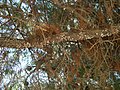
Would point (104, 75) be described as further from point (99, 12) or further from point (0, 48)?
point (0, 48)

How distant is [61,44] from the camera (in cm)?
153

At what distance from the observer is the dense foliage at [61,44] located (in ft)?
4.63

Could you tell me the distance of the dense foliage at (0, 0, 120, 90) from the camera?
1.41 metres

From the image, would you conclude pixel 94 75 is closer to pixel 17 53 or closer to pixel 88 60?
pixel 88 60

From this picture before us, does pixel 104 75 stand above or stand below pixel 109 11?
below

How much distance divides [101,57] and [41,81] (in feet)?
1.13

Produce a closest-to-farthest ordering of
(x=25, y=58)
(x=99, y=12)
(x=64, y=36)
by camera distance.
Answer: (x=64, y=36) < (x=99, y=12) < (x=25, y=58)

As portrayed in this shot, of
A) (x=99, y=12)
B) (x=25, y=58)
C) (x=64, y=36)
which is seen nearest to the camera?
(x=64, y=36)

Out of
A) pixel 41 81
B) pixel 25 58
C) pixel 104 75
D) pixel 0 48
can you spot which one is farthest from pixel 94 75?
pixel 0 48

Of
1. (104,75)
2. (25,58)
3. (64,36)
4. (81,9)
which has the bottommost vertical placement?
(104,75)

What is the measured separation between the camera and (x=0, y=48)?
1.45 metres

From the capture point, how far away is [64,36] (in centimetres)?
139

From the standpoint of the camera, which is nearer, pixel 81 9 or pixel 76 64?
pixel 81 9

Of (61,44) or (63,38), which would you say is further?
(61,44)
